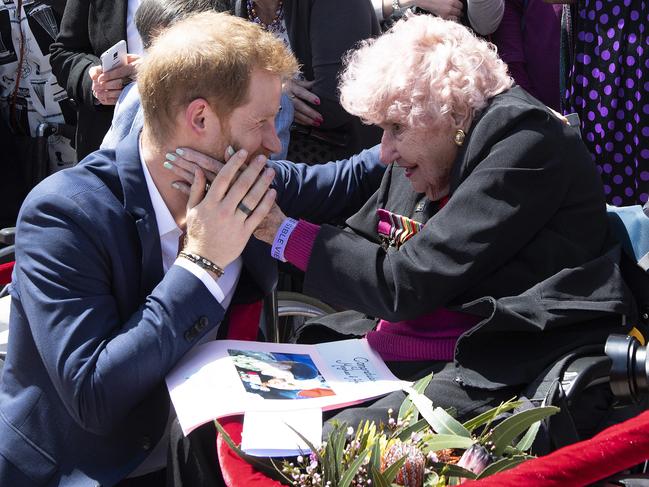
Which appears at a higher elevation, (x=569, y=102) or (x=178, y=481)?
(x=569, y=102)

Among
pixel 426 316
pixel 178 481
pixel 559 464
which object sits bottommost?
pixel 178 481

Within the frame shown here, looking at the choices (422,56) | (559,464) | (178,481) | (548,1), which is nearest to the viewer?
(559,464)

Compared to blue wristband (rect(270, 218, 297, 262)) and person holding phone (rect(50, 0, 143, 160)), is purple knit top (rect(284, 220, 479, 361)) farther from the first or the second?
person holding phone (rect(50, 0, 143, 160))

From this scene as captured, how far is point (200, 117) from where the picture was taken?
2.52m

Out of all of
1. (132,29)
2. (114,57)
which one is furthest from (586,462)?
(132,29)

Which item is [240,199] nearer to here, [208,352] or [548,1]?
[208,352]

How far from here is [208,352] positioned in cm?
250

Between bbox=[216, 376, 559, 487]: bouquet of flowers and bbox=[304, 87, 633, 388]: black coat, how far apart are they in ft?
0.84

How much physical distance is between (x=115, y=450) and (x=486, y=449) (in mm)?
1012

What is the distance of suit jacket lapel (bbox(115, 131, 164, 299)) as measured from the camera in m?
2.53

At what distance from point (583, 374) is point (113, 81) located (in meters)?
2.45

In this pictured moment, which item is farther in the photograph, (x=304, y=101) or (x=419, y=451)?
(x=304, y=101)

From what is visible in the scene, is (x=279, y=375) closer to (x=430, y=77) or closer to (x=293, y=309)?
(x=430, y=77)

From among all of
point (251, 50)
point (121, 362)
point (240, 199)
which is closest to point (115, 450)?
point (121, 362)
